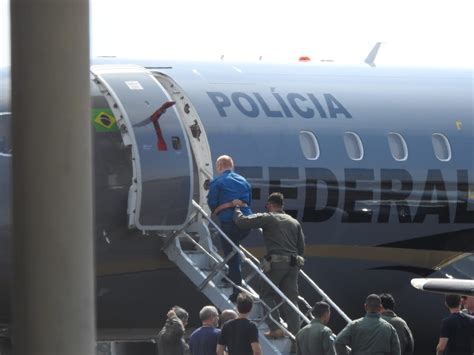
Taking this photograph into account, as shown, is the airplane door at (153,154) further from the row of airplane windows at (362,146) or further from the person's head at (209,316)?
the row of airplane windows at (362,146)

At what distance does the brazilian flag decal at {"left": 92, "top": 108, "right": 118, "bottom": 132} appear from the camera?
48.3 ft

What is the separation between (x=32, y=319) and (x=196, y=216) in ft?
38.4

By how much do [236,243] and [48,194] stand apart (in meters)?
11.2

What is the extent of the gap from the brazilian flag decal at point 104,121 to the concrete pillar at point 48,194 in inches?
447

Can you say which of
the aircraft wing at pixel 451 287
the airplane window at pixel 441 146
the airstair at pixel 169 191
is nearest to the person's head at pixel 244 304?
the aircraft wing at pixel 451 287

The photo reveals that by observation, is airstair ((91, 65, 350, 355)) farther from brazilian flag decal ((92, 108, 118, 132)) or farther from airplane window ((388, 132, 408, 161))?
airplane window ((388, 132, 408, 161))

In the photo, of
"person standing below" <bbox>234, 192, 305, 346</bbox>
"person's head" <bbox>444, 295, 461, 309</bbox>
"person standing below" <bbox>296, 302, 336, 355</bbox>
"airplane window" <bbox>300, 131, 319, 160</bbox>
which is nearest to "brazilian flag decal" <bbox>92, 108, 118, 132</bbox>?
"person standing below" <bbox>234, 192, 305, 346</bbox>

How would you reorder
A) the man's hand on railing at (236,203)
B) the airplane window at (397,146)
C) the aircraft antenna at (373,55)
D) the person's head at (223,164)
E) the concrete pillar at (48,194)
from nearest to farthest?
the concrete pillar at (48,194), the man's hand on railing at (236,203), the person's head at (223,164), the airplane window at (397,146), the aircraft antenna at (373,55)

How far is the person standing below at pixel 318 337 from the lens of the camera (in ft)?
39.2

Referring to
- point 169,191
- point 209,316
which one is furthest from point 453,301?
point 169,191

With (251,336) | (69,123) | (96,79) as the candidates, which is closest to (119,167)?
(96,79)

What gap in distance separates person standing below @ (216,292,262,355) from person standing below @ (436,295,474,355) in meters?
1.90

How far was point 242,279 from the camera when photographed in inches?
595

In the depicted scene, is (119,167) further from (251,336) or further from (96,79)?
(251,336)
